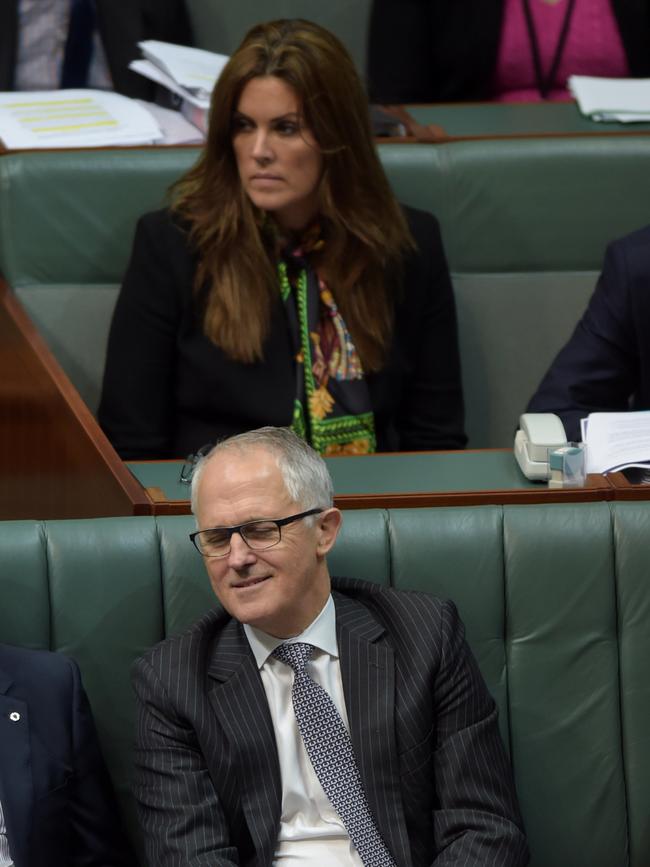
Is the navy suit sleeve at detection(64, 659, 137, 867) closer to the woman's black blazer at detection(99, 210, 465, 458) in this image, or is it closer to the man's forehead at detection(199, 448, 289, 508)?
the man's forehead at detection(199, 448, 289, 508)

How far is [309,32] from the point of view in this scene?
244 centimetres

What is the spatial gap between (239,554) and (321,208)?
0.96 meters

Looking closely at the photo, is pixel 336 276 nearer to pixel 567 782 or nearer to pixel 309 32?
pixel 309 32

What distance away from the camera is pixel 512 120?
119 inches

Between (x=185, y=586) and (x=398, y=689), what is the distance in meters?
0.30

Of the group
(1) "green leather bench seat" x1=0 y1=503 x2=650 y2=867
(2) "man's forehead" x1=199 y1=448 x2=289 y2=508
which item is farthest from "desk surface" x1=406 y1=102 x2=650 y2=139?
(2) "man's forehead" x1=199 y1=448 x2=289 y2=508

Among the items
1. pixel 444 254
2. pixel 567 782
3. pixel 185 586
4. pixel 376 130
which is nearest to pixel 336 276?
pixel 444 254

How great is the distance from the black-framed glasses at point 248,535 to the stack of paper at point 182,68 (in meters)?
1.35

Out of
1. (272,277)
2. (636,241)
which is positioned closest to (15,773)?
(272,277)

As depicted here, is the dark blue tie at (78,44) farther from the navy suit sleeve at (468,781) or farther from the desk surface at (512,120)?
the navy suit sleeve at (468,781)

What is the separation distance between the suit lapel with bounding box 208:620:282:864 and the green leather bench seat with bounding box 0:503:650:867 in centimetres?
Result: 15

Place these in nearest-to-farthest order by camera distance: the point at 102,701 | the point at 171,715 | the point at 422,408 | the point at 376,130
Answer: the point at 171,715
the point at 102,701
the point at 422,408
the point at 376,130

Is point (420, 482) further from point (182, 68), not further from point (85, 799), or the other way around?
point (182, 68)

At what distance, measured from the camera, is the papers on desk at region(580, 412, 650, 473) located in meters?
2.02
